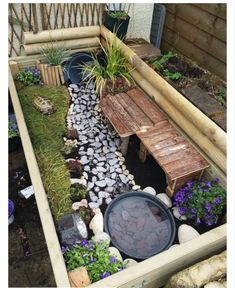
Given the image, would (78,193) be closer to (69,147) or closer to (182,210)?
(69,147)

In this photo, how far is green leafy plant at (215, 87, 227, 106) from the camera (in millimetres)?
3805

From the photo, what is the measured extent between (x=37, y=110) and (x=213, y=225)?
8.79 ft

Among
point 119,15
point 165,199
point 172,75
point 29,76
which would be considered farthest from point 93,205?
point 119,15

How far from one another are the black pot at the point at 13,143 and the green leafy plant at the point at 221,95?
277 cm

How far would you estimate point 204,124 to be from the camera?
294 cm

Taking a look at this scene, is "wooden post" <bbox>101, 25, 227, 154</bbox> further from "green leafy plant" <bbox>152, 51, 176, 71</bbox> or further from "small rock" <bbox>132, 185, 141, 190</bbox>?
"small rock" <bbox>132, 185, 141, 190</bbox>

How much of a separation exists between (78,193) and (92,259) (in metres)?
0.79

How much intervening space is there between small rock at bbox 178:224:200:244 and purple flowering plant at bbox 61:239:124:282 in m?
0.65

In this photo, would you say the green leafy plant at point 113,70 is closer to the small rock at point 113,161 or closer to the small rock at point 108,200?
the small rock at point 113,161

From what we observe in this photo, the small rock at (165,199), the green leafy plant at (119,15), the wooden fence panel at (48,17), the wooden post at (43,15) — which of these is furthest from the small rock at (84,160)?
the green leafy plant at (119,15)

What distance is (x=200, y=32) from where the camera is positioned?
5.09 metres

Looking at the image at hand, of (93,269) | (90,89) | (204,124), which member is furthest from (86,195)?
(90,89)

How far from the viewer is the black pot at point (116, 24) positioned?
4590 mm
